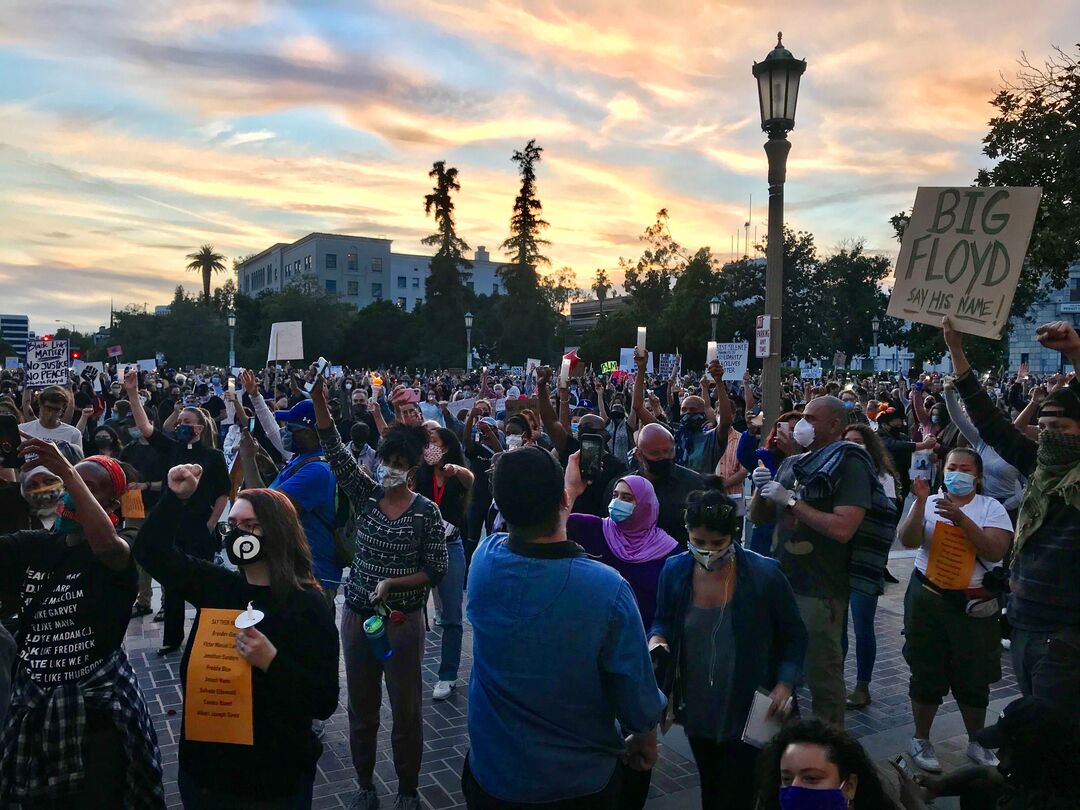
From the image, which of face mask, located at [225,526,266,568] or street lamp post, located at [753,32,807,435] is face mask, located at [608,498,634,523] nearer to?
face mask, located at [225,526,266,568]

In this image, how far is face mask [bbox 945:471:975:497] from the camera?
500 cm

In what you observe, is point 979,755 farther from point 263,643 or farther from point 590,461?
point 263,643

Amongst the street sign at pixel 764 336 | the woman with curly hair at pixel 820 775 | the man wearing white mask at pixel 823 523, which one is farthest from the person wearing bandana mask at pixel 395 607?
the street sign at pixel 764 336

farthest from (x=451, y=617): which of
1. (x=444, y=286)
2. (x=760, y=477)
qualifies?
(x=444, y=286)

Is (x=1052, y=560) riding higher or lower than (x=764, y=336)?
lower

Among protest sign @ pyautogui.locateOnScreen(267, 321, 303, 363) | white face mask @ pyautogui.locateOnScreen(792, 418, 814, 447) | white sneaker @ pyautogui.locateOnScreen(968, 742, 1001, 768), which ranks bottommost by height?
white sneaker @ pyautogui.locateOnScreen(968, 742, 1001, 768)

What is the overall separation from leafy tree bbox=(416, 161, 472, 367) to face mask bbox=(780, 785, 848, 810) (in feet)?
194

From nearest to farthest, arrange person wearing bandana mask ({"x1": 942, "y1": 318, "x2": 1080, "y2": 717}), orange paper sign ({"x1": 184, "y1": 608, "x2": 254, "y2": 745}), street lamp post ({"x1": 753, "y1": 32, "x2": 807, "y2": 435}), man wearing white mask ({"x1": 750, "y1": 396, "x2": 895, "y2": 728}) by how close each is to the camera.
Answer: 1. orange paper sign ({"x1": 184, "y1": 608, "x2": 254, "y2": 745})
2. person wearing bandana mask ({"x1": 942, "y1": 318, "x2": 1080, "y2": 717})
3. man wearing white mask ({"x1": 750, "y1": 396, "x2": 895, "y2": 728})
4. street lamp post ({"x1": 753, "y1": 32, "x2": 807, "y2": 435})

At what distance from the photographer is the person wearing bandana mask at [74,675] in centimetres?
310

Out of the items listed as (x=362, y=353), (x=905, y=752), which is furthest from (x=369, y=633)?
(x=362, y=353)

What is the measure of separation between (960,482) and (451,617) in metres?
3.61

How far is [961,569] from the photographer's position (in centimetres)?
495

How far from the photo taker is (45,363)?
1107 cm

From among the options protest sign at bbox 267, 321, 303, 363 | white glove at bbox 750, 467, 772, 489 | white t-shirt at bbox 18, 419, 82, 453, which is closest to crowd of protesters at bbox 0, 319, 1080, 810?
white glove at bbox 750, 467, 772, 489
